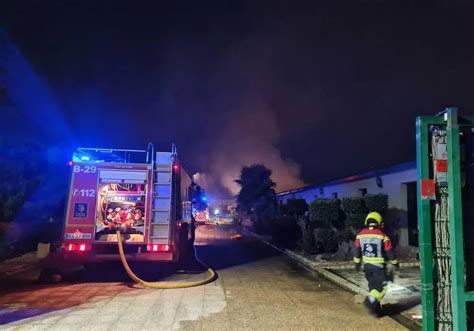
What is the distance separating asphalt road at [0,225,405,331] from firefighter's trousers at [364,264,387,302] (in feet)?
1.19

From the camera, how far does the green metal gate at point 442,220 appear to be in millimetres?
3836

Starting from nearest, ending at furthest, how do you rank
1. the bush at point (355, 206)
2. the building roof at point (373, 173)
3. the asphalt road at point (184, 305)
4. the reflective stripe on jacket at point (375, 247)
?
the asphalt road at point (184, 305) < the reflective stripe on jacket at point (375, 247) < the bush at point (355, 206) < the building roof at point (373, 173)

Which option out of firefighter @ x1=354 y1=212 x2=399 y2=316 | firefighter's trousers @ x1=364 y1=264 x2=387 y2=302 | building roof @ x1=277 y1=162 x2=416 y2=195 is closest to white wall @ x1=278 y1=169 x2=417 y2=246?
building roof @ x1=277 y1=162 x2=416 y2=195

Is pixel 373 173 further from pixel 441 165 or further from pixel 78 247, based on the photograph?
pixel 441 165

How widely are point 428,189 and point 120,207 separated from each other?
7.42 meters

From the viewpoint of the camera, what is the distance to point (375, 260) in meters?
6.08

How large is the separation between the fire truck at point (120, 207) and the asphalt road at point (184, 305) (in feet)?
2.56

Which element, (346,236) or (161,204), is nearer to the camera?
(161,204)

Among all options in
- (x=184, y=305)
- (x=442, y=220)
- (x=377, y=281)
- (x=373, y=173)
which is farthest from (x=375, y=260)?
(x=373, y=173)

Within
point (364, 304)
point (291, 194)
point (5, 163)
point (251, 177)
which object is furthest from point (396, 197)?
point (251, 177)

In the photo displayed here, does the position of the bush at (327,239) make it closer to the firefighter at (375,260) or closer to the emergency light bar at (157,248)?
the emergency light bar at (157,248)

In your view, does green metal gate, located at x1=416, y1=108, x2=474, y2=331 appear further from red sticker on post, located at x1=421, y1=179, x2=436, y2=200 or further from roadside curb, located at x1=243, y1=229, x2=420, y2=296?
roadside curb, located at x1=243, y1=229, x2=420, y2=296

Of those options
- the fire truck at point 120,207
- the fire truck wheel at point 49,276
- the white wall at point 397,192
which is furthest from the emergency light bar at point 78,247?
the white wall at point 397,192

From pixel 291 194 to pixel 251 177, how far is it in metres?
7.27
